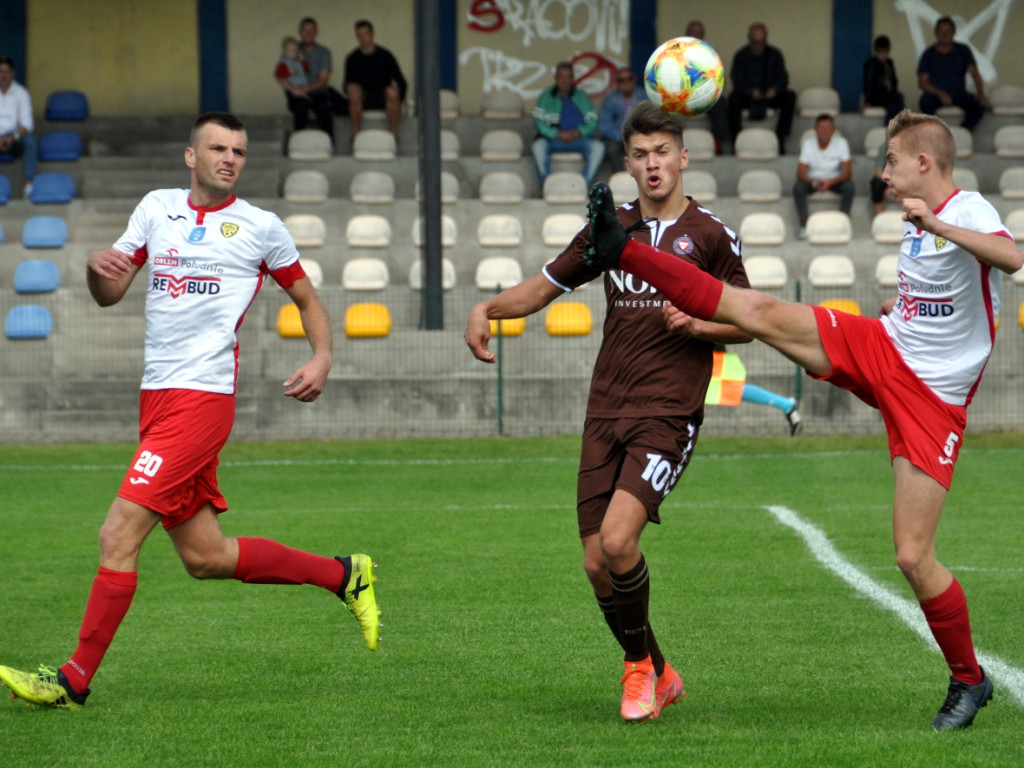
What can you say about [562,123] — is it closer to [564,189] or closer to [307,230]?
[564,189]

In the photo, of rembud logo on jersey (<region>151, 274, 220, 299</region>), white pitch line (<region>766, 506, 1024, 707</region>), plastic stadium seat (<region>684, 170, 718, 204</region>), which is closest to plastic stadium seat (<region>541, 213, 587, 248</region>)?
plastic stadium seat (<region>684, 170, 718, 204</region>)

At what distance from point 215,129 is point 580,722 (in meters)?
2.74

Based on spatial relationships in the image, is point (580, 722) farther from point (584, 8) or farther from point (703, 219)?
point (584, 8)

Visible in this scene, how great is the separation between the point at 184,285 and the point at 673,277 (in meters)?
2.04

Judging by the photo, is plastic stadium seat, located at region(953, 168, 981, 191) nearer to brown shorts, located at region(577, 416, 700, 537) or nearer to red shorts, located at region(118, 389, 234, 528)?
brown shorts, located at region(577, 416, 700, 537)

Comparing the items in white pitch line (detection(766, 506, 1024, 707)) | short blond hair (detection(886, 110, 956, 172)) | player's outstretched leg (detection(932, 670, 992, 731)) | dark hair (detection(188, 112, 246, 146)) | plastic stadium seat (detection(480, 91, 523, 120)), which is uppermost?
plastic stadium seat (detection(480, 91, 523, 120))

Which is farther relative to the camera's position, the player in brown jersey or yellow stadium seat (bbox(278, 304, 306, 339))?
yellow stadium seat (bbox(278, 304, 306, 339))

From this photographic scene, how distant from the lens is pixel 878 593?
24.5 ft

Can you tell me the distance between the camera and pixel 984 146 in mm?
21422

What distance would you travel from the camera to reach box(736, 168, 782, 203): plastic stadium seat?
1952cm

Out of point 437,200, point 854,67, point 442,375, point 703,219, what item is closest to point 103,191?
point 437,200

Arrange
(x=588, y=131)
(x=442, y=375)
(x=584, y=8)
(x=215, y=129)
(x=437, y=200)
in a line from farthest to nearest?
(x=584, y=8) < (x=588, y=131) < (x=437, y=200) < (x=442, y=375) < (x=215, y=129)

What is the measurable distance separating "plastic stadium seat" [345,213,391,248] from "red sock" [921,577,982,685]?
1436cm

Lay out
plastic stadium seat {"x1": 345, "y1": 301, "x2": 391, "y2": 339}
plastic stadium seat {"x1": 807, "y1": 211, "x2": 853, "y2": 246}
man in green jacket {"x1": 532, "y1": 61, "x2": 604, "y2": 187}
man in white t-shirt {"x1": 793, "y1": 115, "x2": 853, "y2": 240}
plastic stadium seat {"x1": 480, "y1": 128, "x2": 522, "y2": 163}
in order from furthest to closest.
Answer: plastic stadium seat {"x1": 480, "y1": 128, "x2": 522, "y2": 163}, man in green jacket {"x1": 532, "y1": 61, "x2": 604, "y2": 187}, man in white t-shirt {"x1": 793, "y1": 115, "x2": 853, "y2": 240}, plastic stadium seat {"x1": 807, "y1": 211, "x2": 853, "y2": 246}, plastic stadium seat {"x1": 345, "y1": 301, "x2": 391, "y2": 339}
